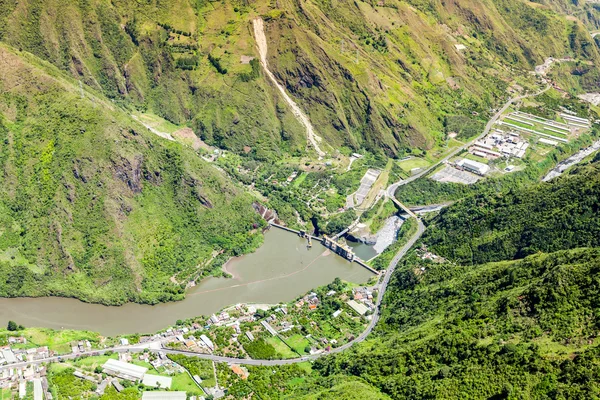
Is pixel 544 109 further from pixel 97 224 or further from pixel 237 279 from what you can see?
pixel 97 224

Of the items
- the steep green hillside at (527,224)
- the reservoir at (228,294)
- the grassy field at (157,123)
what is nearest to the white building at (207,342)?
the reservoir at (228,294)

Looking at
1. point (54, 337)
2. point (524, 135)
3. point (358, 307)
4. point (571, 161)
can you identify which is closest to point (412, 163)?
point (524, 135)

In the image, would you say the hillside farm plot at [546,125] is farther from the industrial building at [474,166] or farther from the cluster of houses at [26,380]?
the cluster of houses at [26,380]

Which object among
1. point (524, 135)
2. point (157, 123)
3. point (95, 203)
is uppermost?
point (157, 123)

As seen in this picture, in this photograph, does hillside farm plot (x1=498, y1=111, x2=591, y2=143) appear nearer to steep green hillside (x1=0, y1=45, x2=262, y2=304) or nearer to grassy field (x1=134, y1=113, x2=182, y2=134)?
steep green hillside (x1=0, y1=45, x2=262, y2=304)

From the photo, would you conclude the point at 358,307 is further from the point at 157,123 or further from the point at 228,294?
the point at 157,123

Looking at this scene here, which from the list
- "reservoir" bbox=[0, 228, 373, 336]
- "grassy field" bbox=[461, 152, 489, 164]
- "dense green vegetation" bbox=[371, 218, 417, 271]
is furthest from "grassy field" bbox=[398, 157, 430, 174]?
"reservoir" bbox=[0, 228, 373, 336]
